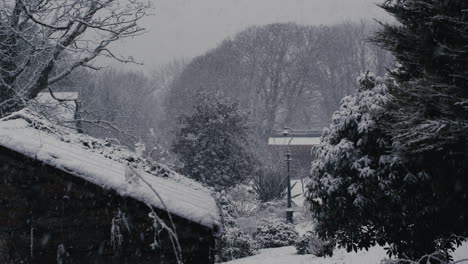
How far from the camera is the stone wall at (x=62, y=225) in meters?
3.40

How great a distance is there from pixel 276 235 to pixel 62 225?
1267 cm

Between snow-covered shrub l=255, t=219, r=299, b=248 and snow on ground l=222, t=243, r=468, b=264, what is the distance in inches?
20.3

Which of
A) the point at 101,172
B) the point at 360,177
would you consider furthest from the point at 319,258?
the point at 101,172

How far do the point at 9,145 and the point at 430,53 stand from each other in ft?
17.4

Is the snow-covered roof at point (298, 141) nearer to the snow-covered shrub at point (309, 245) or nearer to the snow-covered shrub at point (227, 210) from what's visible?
the snow-covered shrub at point (227, 210)

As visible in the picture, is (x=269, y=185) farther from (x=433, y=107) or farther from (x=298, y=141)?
(x=433, y=107)

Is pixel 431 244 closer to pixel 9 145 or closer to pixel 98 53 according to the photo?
pixel 9 145

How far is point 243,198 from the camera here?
844 inches

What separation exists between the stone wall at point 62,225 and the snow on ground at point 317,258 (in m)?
6.64

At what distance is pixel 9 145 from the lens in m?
3.37

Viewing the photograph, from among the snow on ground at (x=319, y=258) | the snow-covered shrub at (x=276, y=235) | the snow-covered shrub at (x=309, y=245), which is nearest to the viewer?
the snow on ground at (x=319, y=258)

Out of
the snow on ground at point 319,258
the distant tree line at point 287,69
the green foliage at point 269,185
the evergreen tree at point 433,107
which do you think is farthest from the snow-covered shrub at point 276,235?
the distant tree line at point 287,69

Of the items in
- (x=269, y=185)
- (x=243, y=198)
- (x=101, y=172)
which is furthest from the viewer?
(x=269, y=185)

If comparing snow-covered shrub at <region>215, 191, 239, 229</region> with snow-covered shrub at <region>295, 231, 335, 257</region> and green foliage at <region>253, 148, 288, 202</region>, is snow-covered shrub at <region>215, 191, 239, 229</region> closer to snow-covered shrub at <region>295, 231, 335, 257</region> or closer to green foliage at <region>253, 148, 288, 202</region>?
snow-covered shrub at <region>295, 231, 335, 257</region>
